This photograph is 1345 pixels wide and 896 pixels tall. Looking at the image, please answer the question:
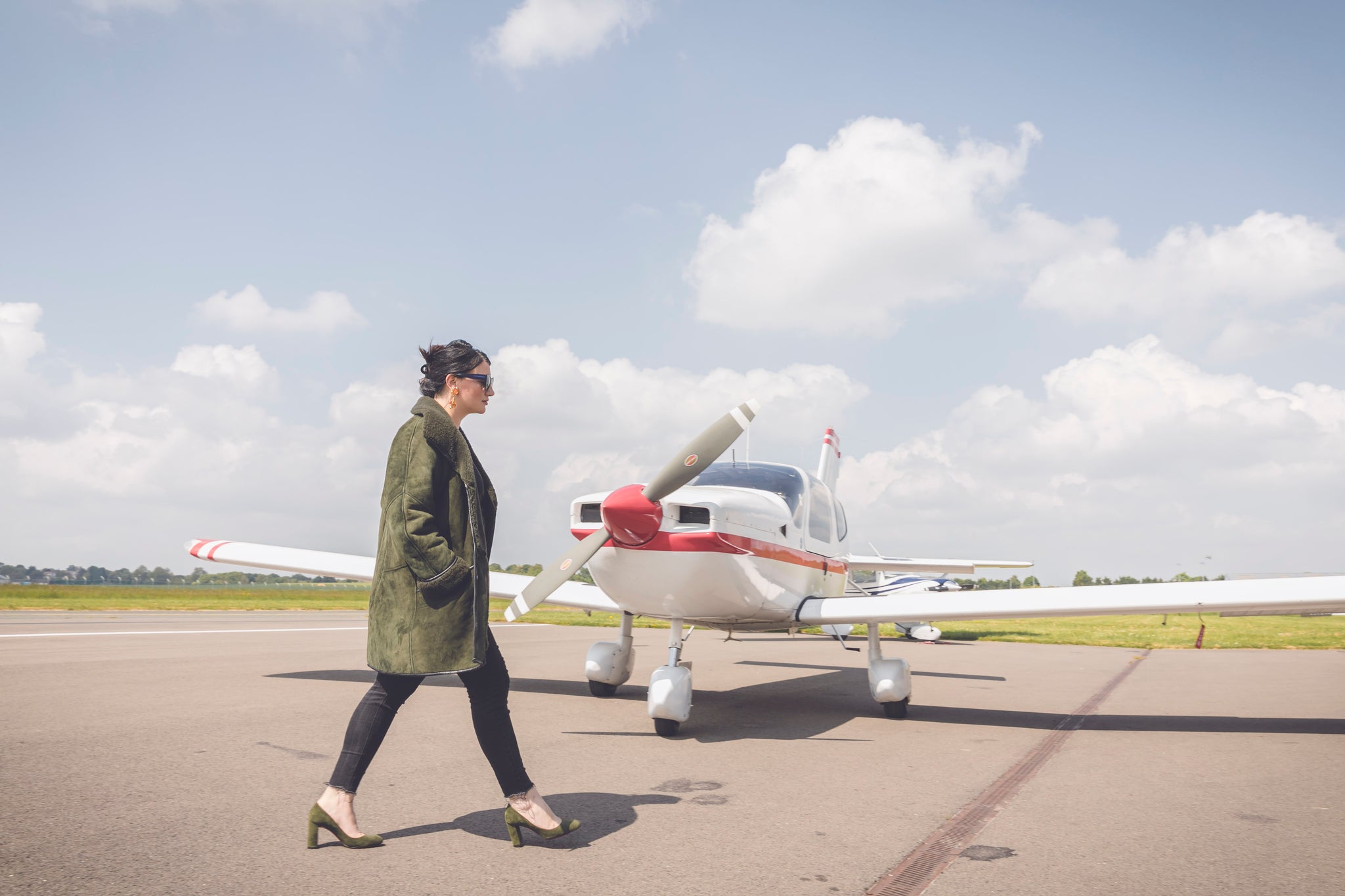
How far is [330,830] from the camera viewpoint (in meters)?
3.35

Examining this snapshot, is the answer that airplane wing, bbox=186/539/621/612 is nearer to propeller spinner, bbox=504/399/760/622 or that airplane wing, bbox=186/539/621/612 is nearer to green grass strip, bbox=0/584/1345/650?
propeller spinner, bbox=504/399/760/622

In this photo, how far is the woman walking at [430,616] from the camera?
11.1 feet

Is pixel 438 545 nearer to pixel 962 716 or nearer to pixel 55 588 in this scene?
pixel 962 716

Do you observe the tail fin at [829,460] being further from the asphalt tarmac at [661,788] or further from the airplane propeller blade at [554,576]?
the airplane propeller blade at [554,576]

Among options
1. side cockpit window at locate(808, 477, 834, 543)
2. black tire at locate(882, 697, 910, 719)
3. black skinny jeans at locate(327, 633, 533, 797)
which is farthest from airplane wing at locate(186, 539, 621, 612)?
black skinny jeans at locate(327, 633, 533, 797)

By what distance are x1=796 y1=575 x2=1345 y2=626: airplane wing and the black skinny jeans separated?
5002 mm

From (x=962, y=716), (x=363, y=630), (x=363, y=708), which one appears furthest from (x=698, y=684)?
(x=363, y=630)

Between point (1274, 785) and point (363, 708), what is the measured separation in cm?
527

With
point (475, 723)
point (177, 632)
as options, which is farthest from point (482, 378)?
point (177, 632)

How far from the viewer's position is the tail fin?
1271 cm

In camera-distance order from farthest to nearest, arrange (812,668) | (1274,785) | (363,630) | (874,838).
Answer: (363,630) < (812,668) < (1274,785) < (874,838)

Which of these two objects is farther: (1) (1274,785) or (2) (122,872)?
(1) (1274,785)

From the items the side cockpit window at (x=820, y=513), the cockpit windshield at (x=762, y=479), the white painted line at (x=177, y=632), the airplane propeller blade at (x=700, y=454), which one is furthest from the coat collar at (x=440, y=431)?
the white painted line at (x=177, y=632)

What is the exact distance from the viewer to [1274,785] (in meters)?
4.97
